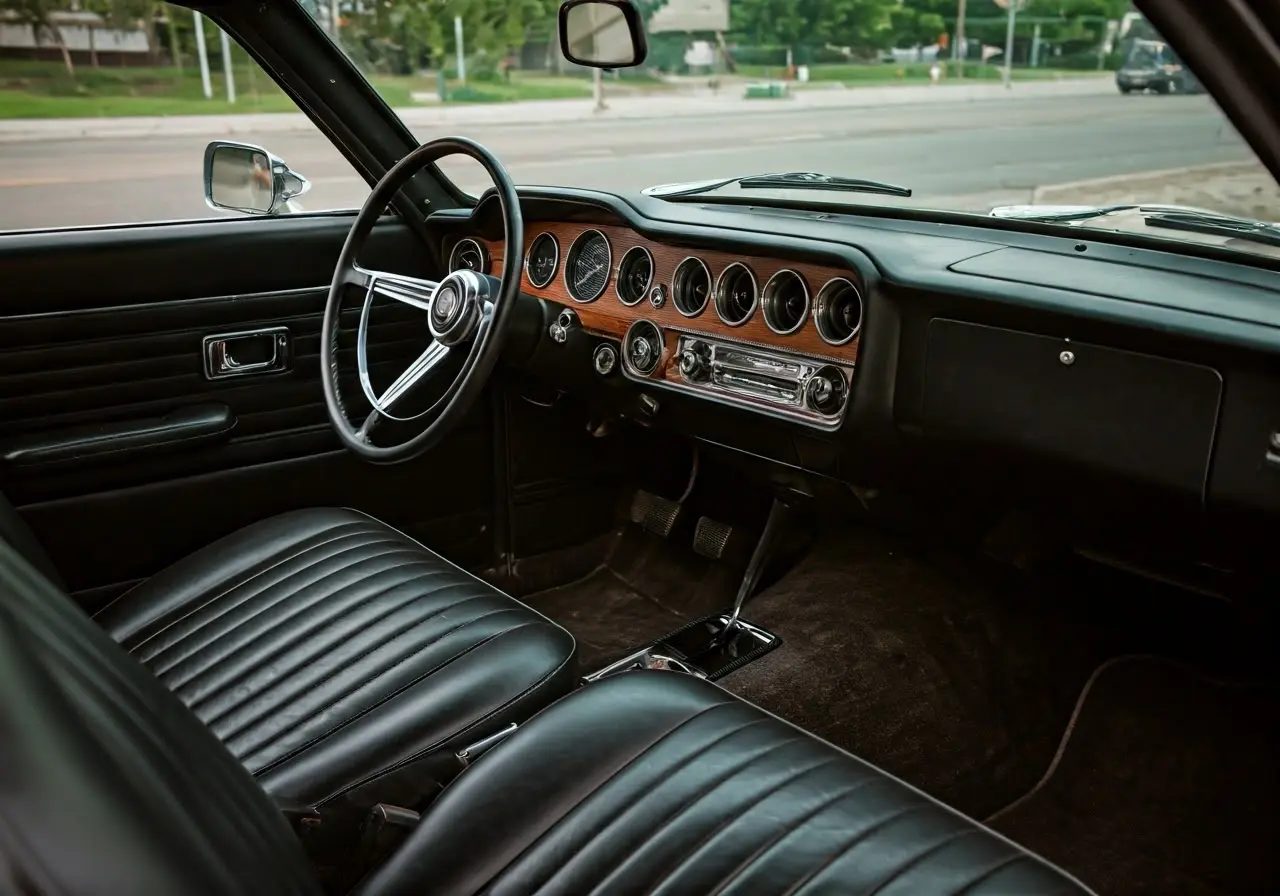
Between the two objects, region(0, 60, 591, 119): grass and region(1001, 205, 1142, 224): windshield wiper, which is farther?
region(0, 60, 591, 119): grass

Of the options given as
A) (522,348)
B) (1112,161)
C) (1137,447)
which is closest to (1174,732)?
(1137,447)

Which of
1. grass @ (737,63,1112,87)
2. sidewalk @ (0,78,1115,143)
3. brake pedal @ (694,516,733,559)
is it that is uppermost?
grass @ (737,63,1112,87)

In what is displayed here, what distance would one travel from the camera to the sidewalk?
8.18 feet

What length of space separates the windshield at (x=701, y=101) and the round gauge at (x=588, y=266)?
0.56ft

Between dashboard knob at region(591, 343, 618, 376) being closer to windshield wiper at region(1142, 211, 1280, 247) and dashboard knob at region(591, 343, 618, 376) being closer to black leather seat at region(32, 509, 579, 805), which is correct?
black leather seat at region(32, 509, 579, 805)

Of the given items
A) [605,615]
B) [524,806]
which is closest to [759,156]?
[605,615]

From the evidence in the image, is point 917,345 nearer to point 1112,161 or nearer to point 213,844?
point 1112,161

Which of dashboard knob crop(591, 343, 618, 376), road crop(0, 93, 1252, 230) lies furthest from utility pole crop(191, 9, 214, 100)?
dashboard knob crop(591, 343, 618, 376)

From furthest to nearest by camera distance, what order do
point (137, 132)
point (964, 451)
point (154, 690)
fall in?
point (137, 132)
point (964, 451)
point (154, 690)

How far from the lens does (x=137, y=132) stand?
2730mm

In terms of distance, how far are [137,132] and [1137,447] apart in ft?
7.46

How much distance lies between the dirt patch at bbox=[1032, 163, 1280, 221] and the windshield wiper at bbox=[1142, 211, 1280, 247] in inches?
0.6

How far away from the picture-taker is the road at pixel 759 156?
234 cm

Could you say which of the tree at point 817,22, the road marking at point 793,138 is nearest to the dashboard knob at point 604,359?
the tree at point 817,22
